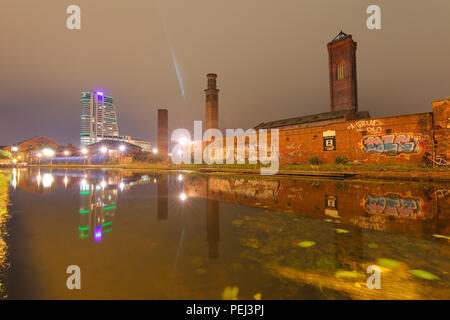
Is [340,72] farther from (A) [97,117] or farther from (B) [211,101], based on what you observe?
(A) [97,117]

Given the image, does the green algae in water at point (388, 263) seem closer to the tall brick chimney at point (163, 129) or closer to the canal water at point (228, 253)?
the canal water at point (228, 253)

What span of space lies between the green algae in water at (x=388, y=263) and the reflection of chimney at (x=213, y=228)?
211 centimetres

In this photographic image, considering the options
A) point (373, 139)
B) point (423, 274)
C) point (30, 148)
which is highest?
point (30, 148)

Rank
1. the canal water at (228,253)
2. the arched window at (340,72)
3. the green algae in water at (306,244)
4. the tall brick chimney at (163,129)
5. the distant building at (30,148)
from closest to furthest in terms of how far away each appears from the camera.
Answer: the canal water at (228,253)
the green algae in water at (306,244)
the arched window at (340,72)
the tall brick chimney at (163,129)
the distant building at (30,148)

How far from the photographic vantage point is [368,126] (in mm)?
17062

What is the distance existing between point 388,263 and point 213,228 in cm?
264

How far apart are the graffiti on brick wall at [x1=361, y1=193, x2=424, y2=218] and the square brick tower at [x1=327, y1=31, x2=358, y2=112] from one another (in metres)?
34.7

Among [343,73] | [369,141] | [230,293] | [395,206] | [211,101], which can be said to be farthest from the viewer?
[343,73]

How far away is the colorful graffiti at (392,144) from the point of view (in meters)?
14.9

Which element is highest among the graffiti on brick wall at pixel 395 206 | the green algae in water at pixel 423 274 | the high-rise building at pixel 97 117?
the high-rise building at pixel 97 117

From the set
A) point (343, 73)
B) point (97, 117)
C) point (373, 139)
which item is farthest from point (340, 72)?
point (97, 117)

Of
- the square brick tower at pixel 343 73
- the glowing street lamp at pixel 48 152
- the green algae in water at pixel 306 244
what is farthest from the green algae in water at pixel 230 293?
the glowing street lamp at pixel 48 152

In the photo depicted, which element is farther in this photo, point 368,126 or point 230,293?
point 368,126

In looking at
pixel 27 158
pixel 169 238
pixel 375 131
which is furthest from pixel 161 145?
pixel 27 158
